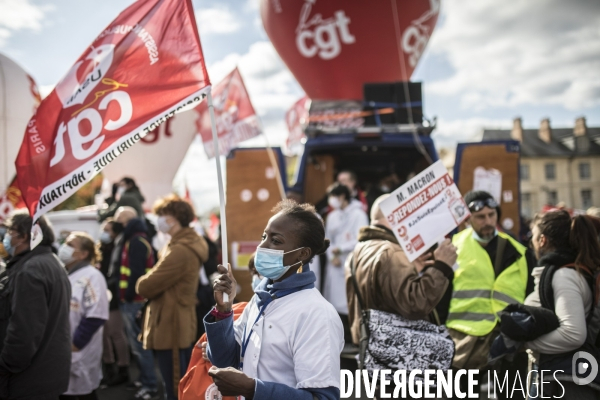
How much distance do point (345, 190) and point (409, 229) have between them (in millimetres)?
3334

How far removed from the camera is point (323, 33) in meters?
10.6

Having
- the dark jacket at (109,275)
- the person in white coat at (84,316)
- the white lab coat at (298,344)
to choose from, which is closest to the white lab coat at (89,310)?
the person in white coat at (84,316)

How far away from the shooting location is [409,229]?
10.9 feet

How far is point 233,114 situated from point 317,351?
25.0 feet

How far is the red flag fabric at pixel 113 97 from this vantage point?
3.06 metres

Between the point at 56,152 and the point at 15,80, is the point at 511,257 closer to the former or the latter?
the point at 56,152

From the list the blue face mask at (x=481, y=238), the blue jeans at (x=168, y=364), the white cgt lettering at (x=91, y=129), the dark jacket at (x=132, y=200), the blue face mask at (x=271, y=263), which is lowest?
the blue jeans at (x=168, y=364)

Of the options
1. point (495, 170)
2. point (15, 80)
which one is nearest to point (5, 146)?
point (15, 80)

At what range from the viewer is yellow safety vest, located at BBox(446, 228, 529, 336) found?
12.1 feet

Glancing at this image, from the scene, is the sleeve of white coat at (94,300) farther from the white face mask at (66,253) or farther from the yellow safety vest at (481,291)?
the yellow safety vest at (481,291)

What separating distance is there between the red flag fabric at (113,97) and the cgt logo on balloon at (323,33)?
24.9ft

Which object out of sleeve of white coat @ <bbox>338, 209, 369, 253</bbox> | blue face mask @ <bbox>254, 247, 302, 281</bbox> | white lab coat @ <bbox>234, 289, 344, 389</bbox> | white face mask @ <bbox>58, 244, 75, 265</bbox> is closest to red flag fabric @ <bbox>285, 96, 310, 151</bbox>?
sleeve of white coat @ <bbox>338, 209, 369, 253</bbox>

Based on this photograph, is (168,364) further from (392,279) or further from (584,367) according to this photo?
(584,367)

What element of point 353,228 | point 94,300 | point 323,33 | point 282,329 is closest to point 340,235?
point 353,228
